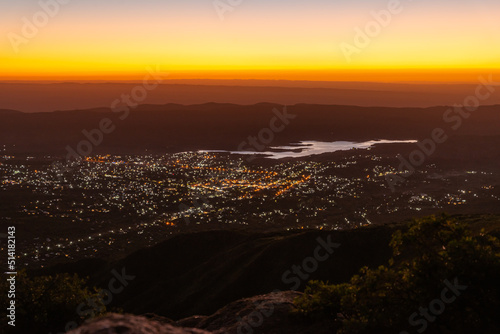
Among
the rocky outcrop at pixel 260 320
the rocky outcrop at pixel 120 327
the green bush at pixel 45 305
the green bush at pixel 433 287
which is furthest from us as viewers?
the green bush at pixel 45 305

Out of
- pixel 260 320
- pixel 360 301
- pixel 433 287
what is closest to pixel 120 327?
pixel 360 301

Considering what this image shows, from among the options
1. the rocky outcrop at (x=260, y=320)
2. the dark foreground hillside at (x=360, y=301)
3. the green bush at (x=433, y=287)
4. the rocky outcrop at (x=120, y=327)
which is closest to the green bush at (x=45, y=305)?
the dark foreground hillside at (x=360, y=301)

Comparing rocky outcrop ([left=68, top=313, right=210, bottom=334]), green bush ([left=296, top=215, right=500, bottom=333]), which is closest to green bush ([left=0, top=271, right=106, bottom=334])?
green bush ([left=296, top=215, right=500, bottom=333])

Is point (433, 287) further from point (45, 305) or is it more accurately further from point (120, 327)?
point (45, 305)

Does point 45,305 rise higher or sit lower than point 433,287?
higher

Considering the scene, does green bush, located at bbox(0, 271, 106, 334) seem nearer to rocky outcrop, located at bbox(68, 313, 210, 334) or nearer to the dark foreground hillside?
the dark foreground hillside

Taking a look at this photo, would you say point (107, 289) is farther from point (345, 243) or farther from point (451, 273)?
point (451, 273)

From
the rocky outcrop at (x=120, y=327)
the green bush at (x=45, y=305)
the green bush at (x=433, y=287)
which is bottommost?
the green bush at (x=433, y=287)

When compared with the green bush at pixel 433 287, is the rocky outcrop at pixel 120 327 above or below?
above

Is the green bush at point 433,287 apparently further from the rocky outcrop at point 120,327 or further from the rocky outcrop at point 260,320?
the rocky outcrop at point 120,327

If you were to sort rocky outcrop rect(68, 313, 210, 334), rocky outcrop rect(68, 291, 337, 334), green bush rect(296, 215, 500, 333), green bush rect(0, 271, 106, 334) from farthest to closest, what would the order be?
green bush rect(0, 271, 106, 334)
rocky outcrop rect(68, 291, 337, 334)
green bush rect(296, 215, 500, 333)
rocky outcrop rect(68, 313, 210, 334)

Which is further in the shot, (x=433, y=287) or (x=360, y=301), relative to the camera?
(x=360, y=301)
